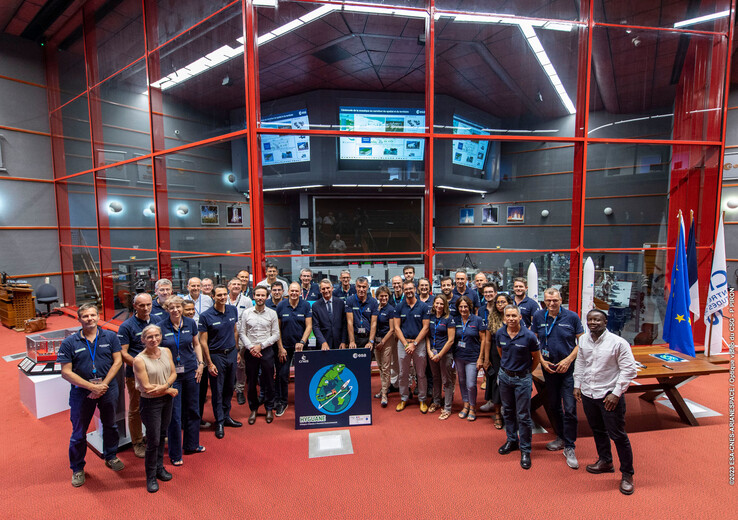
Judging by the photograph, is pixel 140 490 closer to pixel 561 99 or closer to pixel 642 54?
pixel 642 54

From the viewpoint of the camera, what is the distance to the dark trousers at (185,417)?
3557mm

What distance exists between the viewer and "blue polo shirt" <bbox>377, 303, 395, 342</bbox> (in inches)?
194

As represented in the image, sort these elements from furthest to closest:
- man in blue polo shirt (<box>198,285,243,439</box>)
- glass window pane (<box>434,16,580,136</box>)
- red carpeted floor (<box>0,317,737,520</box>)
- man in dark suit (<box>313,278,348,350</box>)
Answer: glass window pane (<box>434,16,580,136</box>) → man in dark suit (<box>313,278,348,350</box>) → man in blue polo shirt (<box>198,285,243,439</box>) → red carpeted floor (<box>0,317,737,520</box>)

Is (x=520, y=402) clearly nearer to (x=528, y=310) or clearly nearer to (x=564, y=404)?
(x=564, y=404)

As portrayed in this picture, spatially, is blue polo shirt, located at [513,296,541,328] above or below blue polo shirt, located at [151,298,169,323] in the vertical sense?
below

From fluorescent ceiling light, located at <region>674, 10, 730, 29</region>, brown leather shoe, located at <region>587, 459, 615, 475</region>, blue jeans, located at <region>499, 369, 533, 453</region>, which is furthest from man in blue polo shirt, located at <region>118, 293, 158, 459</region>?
fluorescent ceiling light, located at <region>674, 10, 730, 29</region>

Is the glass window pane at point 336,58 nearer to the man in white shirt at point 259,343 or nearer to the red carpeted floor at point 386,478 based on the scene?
the man in white shirt at point 259,343

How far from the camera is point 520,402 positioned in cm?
362

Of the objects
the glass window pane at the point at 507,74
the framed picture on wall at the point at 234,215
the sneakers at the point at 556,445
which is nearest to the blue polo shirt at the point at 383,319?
the sneakers at the point at 556,445

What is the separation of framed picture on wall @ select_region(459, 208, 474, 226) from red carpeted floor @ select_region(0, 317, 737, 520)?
365 inches

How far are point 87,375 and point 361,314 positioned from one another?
10.2 ft

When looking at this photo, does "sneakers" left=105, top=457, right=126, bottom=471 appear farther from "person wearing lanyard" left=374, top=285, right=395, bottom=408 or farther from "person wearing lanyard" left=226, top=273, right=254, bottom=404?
"person wearing lanyard" left=374, top=285, right=395, bottom=408

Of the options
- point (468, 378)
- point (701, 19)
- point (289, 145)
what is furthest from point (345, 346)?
point (701, 19)

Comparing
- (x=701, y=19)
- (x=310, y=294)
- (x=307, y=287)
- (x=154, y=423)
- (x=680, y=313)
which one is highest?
(x=701, y=19)
